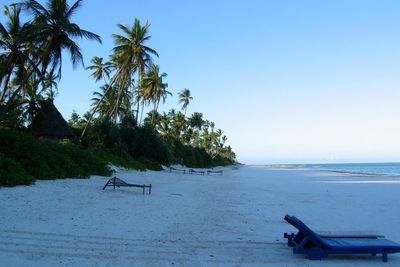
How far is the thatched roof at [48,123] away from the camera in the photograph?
28909mm

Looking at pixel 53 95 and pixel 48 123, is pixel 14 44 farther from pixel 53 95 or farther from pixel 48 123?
pixel 53 95

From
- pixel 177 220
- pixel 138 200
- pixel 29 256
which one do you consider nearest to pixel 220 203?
pixel 138 200

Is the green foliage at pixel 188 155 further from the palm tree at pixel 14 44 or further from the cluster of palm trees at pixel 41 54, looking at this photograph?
the palm tree at pixel 14 44

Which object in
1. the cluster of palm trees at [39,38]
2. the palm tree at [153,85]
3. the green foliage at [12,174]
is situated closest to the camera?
the green foliage at [12,174]

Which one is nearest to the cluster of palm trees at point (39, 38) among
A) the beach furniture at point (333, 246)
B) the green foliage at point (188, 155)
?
the beach furniture at point (333, 246)

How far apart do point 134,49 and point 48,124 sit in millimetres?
10711

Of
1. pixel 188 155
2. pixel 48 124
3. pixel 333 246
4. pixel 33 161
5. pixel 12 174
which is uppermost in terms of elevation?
pixel 48 124

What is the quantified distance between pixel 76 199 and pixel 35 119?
20.0 m

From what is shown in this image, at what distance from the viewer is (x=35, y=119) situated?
95.3ft

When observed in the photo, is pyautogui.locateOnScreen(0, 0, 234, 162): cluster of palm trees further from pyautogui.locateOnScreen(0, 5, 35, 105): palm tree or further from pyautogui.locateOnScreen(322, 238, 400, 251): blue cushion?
pyautogui.locateOnScreen(322, 238, 400, 251): blue cushion

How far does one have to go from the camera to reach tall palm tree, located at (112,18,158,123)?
34.3 m

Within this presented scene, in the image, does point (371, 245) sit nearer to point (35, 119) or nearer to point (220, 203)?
point (220, 203)

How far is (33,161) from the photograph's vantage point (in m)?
15.2

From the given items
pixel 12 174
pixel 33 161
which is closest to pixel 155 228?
pixel 12 174
